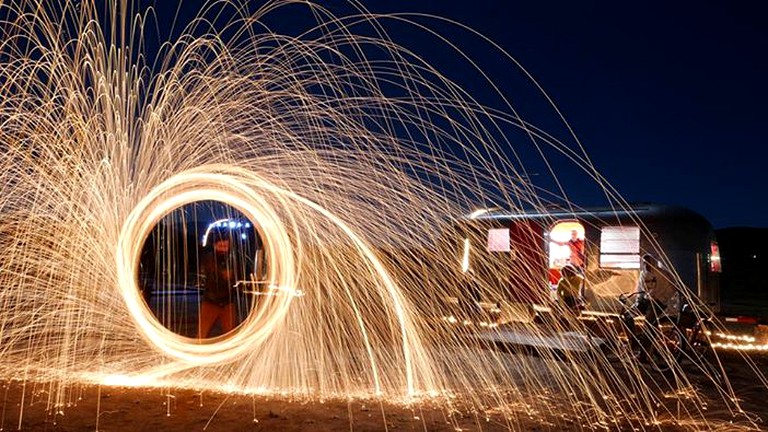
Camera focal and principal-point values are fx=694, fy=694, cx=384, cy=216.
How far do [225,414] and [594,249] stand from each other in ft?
33.2

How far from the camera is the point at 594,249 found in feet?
48.8

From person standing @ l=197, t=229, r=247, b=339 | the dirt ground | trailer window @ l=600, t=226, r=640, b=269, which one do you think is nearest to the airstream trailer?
trailer window @ l=600, t=226, r=640, b=269

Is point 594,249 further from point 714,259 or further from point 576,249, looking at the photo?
point 714,259

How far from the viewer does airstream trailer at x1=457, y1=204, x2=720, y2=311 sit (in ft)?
45.6

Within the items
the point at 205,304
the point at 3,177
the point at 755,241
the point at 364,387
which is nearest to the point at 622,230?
the point at 364,387

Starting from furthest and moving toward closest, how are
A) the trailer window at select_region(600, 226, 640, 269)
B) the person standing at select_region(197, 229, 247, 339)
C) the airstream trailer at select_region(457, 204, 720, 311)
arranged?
1. the trailer window at select_region(600, 226, 640, 269)
2. the airstream trailer at select_region(457, 204, 720, 311)
3. the person standing at select_region(197, 229, 247, 339)

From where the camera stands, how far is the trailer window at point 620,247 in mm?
14336

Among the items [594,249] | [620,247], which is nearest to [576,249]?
[594,249]

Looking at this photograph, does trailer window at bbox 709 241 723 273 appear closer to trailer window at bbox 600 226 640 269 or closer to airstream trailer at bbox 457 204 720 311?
airstream trailer at bbox 457 204 720 311

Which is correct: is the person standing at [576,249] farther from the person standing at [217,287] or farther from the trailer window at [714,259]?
the person standing at [217,287]

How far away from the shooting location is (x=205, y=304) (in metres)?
9.05

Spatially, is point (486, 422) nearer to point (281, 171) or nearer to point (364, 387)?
point (364, 387)

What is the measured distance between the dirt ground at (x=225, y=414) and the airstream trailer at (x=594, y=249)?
5.81 metres

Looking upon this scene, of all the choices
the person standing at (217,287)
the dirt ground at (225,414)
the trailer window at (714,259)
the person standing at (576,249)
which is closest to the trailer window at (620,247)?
the person standing at (576,249)
